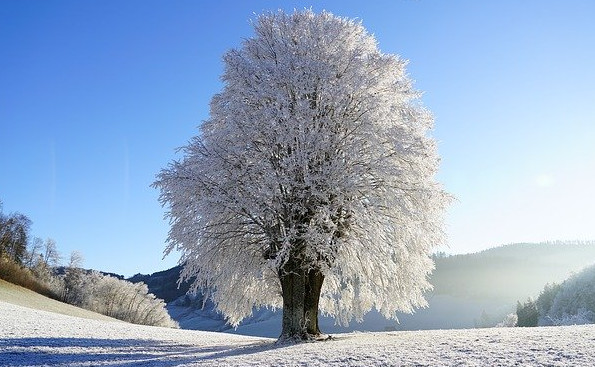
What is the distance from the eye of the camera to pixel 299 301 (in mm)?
21156

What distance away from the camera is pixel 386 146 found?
2102 centimetres

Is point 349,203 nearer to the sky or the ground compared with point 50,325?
nearer to the sky

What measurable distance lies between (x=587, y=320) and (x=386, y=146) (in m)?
65.0

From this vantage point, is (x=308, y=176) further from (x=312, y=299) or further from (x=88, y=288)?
(x=88, y=288)

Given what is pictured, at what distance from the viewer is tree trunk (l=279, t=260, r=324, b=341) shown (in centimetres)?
2081

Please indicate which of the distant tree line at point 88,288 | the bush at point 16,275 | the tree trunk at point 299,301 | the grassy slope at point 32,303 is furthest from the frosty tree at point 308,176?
the distant tree line at point 88,288

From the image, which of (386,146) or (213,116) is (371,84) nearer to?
(386,146)

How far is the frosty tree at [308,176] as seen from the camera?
1994cm

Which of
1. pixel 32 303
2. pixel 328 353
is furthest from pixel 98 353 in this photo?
pixel 32 303

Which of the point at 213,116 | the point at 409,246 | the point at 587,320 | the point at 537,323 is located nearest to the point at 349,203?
the point at 409,246

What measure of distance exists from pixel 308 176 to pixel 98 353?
10347 mm

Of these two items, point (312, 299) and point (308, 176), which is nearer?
point (308, 176)

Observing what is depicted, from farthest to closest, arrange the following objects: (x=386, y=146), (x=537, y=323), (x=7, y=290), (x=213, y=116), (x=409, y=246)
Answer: (x=537, y=323)
(x=7, y=290)
(x=213, y=116)
(x=409, y=246)
(x=386, y=146)

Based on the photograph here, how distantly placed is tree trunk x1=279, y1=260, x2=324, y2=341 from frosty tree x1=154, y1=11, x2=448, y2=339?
0.17 feet
